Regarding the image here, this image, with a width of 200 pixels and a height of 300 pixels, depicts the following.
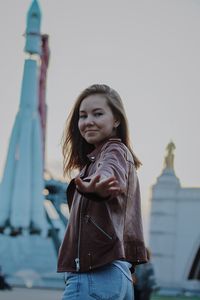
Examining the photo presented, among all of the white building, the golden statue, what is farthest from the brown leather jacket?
the golden statue

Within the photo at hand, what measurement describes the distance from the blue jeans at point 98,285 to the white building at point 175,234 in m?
18.9

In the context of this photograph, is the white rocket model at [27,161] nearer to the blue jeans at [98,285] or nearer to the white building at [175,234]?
the white building at [175,234]

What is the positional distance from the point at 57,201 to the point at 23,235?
2969 millimetres

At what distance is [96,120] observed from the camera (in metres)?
1.76

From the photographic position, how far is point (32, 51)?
27.4m

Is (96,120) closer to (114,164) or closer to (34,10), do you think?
(114,164)

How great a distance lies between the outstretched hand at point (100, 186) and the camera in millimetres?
1490

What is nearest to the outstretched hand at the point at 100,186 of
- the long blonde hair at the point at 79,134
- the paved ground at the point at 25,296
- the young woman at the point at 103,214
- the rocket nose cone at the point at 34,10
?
the young woman at the point at 103,214

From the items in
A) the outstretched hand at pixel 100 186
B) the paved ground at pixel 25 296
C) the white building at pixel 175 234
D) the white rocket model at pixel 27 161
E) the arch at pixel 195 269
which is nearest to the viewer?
the outstretched hand at pixel 100 186

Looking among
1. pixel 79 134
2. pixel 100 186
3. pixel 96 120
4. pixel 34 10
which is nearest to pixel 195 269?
pixel 34 10

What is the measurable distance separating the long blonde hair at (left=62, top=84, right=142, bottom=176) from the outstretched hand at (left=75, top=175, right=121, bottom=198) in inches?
12.9

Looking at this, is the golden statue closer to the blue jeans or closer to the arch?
the arch

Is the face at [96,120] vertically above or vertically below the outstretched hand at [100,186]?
above

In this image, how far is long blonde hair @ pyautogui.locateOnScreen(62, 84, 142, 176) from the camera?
1803 mm
